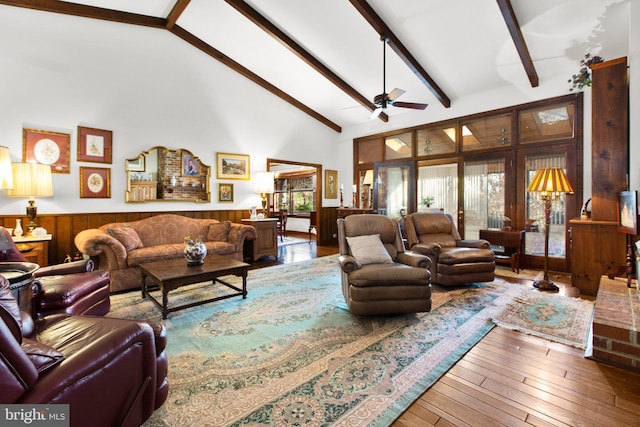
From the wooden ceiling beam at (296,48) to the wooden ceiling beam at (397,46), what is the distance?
4.74ft

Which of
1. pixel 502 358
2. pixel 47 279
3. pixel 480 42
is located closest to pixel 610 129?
pixel 480 42

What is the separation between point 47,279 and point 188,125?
3.74 metres

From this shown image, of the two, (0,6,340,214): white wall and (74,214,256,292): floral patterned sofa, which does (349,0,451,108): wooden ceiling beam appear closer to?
(0,6,340,214): white wall

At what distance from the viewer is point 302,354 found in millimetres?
2340

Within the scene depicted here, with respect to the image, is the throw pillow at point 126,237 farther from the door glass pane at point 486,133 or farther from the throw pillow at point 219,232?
the door glass pane at point 486,133

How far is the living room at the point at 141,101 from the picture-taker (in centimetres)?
408

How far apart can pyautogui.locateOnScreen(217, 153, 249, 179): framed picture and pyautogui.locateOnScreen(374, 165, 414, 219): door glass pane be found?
322cm

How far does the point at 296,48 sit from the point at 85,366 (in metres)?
5.54

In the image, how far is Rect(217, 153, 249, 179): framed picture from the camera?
613cm

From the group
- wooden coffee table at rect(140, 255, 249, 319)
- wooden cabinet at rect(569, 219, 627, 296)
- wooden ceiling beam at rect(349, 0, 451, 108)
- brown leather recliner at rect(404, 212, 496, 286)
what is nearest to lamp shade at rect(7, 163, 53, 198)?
wooden coffee table at rect(140, 255, 249, 319)

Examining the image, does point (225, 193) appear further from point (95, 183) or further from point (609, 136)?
point (609, 136)

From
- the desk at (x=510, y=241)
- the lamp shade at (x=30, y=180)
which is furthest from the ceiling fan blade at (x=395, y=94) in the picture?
the lamp shade at (x=30, y=180)

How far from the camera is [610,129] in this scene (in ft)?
12.2

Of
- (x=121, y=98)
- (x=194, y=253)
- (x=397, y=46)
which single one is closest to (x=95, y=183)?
(x=121, y=98)
